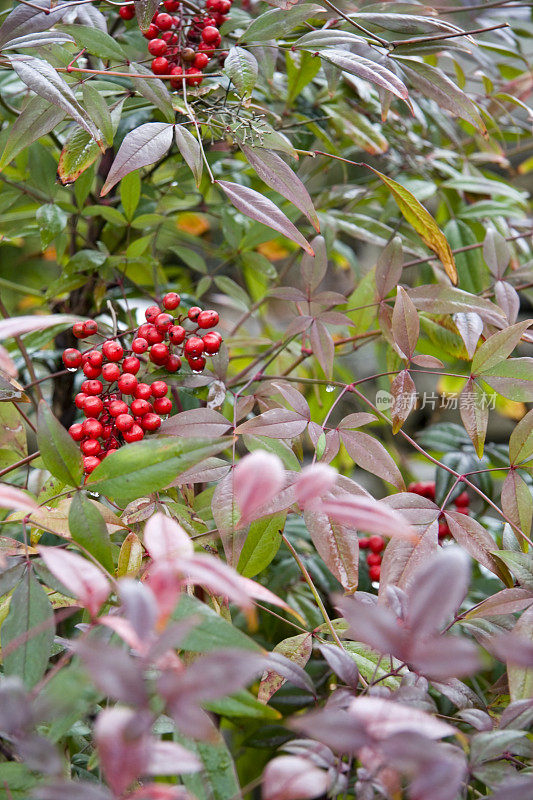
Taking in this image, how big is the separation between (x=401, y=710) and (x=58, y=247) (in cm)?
55

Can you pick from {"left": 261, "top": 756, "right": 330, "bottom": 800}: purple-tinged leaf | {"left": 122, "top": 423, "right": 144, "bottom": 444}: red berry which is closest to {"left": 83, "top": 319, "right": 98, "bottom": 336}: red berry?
{"left": 122, "top": 423, "right": 144, "bottom": 444}: red berry

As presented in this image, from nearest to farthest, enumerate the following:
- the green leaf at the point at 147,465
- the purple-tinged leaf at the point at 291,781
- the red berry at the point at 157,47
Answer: the purple-tinged leaf at the point at 291,781
the green leaf at the point at 147,465
the red berry at the point at 157,47

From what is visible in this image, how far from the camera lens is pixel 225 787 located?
30 centimetres

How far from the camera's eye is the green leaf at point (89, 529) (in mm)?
352

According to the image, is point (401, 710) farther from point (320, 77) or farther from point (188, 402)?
point (320, 77)

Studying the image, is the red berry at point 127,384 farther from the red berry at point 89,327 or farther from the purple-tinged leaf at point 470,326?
the purple-tinged leaf at point 470,326

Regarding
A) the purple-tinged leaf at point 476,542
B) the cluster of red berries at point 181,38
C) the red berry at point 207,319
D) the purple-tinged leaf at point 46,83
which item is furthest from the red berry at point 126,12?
the purple-tinged leaf at point 476,542

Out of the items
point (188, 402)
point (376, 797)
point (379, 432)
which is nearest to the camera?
point (376, 797)

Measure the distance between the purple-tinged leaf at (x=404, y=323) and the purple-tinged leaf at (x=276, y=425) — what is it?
9 cm

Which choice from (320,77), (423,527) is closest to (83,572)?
(423,527)

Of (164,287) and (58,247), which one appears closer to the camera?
(58,247)

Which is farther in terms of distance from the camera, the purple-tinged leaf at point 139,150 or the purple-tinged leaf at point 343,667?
the purple-tinged leaf at point 139,150

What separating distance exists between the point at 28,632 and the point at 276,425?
20 cm

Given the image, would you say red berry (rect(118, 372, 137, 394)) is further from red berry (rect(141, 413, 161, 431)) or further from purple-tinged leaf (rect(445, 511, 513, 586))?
purple-tinged leaf (rect(445, 511, 513, 586))
